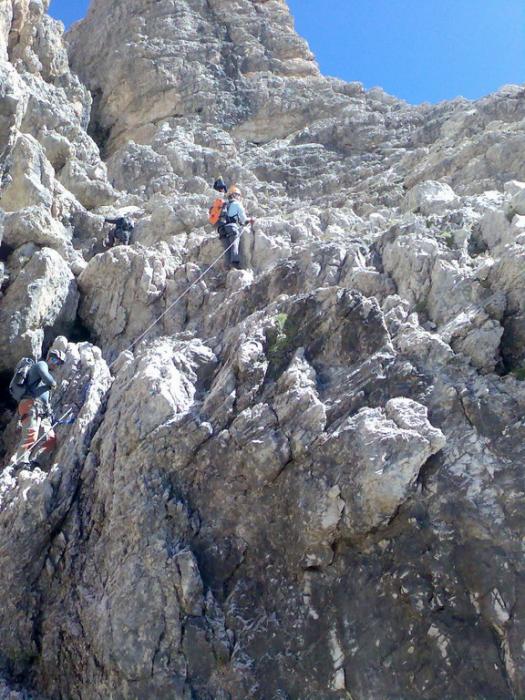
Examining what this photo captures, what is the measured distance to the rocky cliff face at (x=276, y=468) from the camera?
9.34 metres

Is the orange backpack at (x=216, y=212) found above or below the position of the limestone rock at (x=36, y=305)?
above

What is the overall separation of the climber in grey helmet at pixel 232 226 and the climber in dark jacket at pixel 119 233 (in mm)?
3612

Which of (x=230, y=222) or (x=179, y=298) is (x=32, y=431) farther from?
(x=230, y=222)

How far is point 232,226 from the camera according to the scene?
18406 millimetres

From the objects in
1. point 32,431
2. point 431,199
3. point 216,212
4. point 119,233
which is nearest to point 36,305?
point 32,431

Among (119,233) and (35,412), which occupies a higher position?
(119,233)

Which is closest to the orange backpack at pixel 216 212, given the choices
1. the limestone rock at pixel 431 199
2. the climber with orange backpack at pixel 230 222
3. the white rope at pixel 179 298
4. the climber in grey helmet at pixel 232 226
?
the climber with orange backpack at pixel 230 222

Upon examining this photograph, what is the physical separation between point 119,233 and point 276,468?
1239 centimetres

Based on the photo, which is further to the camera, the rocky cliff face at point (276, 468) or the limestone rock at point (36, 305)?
the limestone rock at point (36, 305)

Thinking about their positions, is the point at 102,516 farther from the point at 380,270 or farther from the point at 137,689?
the point at 380,270

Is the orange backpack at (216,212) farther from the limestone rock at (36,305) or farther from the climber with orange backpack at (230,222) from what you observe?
the limestone rock at (36,305)

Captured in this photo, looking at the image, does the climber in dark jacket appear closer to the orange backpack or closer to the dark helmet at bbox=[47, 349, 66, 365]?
the orange backpack

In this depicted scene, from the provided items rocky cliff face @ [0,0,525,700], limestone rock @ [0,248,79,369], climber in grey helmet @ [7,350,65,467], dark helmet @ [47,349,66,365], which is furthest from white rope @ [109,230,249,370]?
climber in grey helmet @ [7,350,65,467]

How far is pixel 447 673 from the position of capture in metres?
8.75
